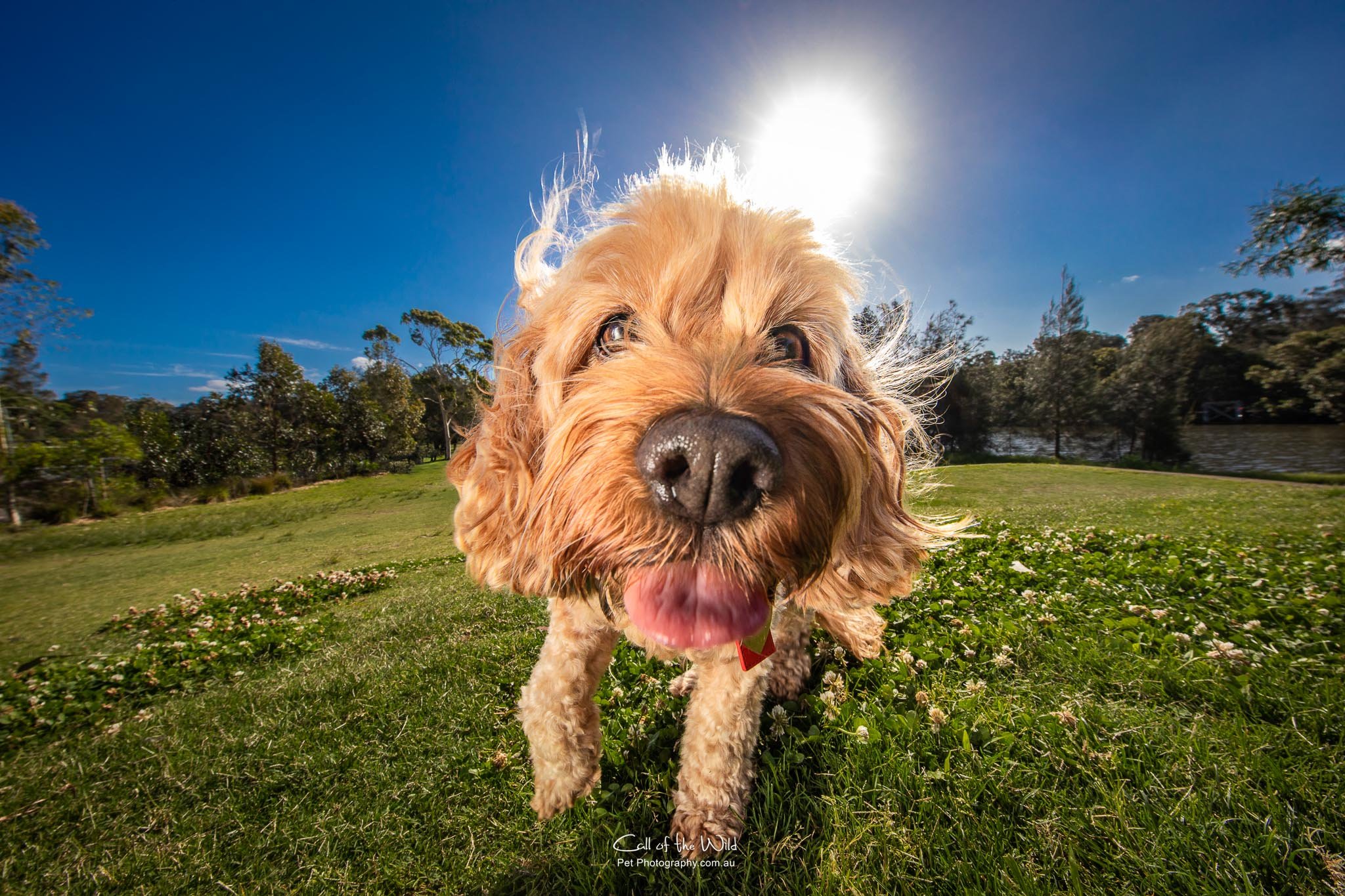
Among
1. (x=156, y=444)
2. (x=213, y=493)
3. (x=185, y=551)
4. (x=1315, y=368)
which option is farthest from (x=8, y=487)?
(x=1315, y=368)

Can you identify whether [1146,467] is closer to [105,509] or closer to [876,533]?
[876,533]

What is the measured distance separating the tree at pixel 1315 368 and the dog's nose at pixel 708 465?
36492 millimetres

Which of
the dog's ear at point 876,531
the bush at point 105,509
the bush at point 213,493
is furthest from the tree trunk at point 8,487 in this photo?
the dog's ear at point 876,531

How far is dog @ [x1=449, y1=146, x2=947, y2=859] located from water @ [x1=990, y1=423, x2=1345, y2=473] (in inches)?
1580

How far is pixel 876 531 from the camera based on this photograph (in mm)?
2393

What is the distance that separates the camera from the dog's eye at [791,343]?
2188 millimetres

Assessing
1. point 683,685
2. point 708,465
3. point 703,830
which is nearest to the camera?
point 708,465

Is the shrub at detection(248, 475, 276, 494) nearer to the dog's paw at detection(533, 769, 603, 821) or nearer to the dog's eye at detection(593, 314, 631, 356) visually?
the dog's paw at detection(533, 769, 603, 821)

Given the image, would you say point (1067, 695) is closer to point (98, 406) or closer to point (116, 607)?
point (116, 607)

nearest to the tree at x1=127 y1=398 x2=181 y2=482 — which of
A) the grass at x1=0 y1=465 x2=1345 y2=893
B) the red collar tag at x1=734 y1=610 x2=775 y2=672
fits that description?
the grass at x1=0 y1=465 x2=1345 y2=893

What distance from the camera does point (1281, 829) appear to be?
5.03ft

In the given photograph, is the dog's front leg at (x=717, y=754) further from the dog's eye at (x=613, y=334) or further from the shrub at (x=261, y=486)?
the shrub at (x=261, y=486)

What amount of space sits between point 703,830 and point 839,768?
25.4 inches

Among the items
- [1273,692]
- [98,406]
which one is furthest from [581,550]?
[98,406]
